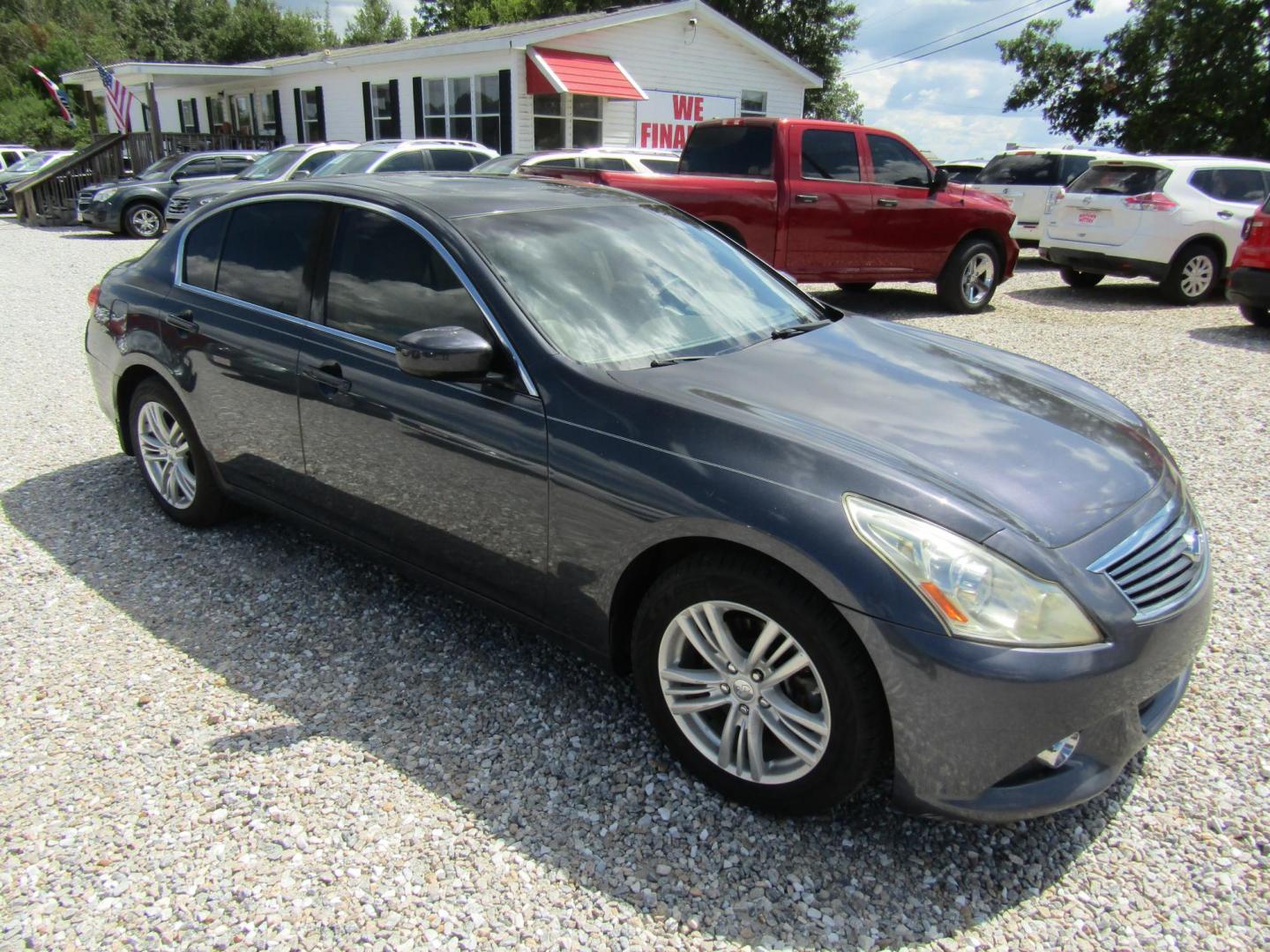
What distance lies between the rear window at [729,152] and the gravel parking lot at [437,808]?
6.42m

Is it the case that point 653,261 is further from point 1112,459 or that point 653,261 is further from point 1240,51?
point 1240,51

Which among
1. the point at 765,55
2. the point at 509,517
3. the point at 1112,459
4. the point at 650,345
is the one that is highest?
the point at 765,55

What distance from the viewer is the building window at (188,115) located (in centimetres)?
3238

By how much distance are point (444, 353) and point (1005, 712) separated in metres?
1.82

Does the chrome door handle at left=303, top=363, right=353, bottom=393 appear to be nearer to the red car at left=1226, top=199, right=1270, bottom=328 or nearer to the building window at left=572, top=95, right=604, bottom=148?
the red car at left=1226, top=199, right=1270, bottom=328

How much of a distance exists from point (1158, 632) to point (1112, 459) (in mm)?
643

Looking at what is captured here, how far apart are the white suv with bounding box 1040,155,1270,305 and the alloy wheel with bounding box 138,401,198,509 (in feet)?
34.9

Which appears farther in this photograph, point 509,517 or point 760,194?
point 760,194

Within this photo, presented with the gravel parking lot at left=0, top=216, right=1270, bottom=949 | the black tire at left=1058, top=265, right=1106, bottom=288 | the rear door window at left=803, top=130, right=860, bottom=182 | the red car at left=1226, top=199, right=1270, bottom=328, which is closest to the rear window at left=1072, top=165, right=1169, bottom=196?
the black tire at left=1058, top=265, right=1106, bottom=288

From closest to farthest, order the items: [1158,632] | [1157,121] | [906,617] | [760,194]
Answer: [906,617], [1158,632], [760,194], [1157,121]

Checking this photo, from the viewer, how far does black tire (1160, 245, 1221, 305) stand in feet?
35.7

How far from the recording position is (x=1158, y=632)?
7.43ft

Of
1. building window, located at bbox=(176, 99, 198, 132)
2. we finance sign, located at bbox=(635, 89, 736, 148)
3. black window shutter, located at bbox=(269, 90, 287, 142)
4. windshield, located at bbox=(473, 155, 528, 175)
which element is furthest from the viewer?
building window, located at bbox=(176, 99, 198, 132)

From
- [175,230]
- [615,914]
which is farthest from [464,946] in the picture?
[175,230]
